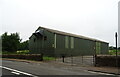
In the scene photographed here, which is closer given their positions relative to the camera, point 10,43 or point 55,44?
point 55,44

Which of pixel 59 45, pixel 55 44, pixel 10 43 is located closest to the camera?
pixel 55 44

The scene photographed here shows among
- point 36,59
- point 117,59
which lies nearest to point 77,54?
point 36,59

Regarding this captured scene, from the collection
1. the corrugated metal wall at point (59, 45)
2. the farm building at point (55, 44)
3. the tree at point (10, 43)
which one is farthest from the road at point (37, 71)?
the tree at point (10, 43)

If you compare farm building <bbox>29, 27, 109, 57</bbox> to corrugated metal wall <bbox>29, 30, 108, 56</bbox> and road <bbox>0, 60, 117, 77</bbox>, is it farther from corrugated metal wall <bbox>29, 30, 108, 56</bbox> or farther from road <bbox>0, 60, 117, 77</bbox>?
road <bbox>0, 60, 117, 77</bbox>

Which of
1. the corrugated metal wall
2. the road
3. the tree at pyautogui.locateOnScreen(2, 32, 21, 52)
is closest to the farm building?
the corrugated metal wall

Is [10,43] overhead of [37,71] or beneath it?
overhead

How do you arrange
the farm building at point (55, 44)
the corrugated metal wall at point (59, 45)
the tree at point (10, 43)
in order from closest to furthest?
the corrugated metal wall at point (59, 45) < the farm building at point (55, 44) < the tree at point (10, 43)

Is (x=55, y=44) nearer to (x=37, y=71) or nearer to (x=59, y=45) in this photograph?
(x=59, y=45)

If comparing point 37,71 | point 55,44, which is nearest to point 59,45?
point 55,44

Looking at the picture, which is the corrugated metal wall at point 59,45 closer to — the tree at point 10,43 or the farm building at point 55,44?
the farm building at point 55,44

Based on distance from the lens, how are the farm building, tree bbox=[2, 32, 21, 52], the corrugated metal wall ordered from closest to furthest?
the corrugated metal wall
the farm building
tree bbox=[2, 32, 21, 52]

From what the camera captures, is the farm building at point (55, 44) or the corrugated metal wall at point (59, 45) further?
the farm building at point (55, 44)

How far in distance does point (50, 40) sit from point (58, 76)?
28714 mm

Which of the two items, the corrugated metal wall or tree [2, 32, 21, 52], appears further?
tree [2, 32, 21, 52]
